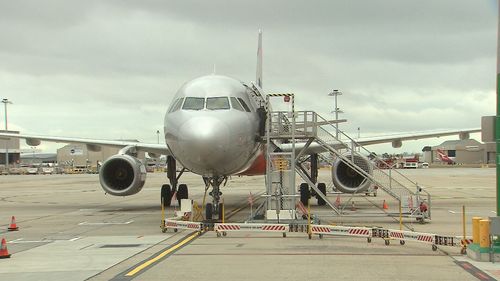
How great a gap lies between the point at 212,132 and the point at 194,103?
1632mm

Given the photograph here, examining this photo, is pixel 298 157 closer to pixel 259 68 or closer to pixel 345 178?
pixel 345 178

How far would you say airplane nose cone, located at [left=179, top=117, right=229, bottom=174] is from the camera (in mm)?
14094

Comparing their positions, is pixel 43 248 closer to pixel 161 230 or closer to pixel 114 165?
pixel 161 230

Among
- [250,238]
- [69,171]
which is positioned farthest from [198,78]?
[69,171]

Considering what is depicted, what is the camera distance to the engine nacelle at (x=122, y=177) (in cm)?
1994

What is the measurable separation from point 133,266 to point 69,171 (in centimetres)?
9485

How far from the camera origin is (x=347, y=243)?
1199 centimetres

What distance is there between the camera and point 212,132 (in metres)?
14.2

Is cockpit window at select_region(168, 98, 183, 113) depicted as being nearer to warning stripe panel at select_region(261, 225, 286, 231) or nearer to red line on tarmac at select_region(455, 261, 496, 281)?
warning stripe panel at select_region(261, 225, 286, 231)

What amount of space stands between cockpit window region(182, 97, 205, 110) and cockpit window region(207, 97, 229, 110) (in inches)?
7.3

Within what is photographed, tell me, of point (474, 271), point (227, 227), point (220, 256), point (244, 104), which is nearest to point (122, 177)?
point (244, 104)

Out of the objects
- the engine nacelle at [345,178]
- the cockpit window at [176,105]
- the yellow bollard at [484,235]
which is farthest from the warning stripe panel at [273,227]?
the engine nacelle at [345,178]

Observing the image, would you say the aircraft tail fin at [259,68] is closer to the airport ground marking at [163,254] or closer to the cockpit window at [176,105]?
the cockpit window at [176,105]

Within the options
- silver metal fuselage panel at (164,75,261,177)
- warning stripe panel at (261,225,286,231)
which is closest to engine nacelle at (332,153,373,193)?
silver metal fuselage panel at (164,75,261,177)
